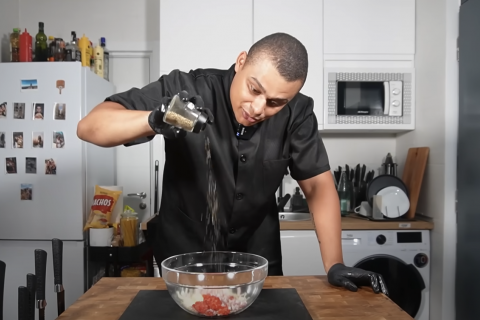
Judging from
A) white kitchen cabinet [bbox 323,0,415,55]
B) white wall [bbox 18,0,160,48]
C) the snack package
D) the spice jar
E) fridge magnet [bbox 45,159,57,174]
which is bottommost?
the spice jar

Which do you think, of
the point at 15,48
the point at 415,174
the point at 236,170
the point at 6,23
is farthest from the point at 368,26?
the point at 6,23

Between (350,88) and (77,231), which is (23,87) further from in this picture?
(350,88)

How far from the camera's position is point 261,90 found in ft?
3.25

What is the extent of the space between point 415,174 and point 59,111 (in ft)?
6.54

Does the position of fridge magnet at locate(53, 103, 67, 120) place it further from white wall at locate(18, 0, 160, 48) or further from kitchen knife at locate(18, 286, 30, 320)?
kitchen knife at locate(18, 286, 30, 320)

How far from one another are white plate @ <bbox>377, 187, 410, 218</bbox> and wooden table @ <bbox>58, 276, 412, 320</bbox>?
136 centimetres

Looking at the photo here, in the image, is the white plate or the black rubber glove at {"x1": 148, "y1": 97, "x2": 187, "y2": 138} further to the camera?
the white plate

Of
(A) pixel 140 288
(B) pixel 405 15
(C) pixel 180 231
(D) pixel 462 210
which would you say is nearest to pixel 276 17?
(B) pixel 405 15

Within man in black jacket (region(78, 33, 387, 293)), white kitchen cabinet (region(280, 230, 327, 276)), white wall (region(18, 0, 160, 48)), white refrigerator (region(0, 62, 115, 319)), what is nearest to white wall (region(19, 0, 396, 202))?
white wall (region(18, 0, 160, 48))

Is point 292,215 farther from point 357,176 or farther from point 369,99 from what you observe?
point 369,99

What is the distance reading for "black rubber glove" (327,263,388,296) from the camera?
38.5 inches

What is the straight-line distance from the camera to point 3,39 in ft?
8.82

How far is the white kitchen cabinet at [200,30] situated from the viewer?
2.43m

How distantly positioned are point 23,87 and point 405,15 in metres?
2.19
